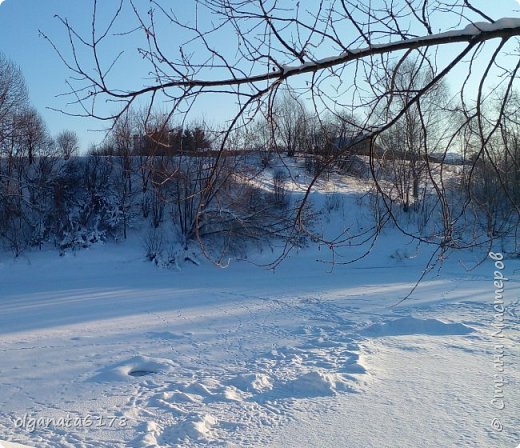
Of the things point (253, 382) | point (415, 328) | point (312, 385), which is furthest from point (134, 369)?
point (415, 328)

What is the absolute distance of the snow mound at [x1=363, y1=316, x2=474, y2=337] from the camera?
8.00 metres

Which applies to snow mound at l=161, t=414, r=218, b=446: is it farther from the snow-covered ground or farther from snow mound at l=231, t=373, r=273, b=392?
snow mound at l=231, t=373, r=273, b=392

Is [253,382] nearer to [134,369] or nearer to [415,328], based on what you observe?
[134,369]

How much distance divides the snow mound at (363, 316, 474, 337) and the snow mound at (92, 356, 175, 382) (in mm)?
3437

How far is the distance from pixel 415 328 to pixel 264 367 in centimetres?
319

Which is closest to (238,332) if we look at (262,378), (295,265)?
(262,378)

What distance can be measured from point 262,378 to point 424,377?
1.95m

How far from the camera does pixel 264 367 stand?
6.45 metres

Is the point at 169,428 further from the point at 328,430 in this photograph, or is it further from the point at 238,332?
the point at 238,332

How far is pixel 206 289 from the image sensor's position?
13320 mm

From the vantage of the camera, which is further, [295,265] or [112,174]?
[112,174]

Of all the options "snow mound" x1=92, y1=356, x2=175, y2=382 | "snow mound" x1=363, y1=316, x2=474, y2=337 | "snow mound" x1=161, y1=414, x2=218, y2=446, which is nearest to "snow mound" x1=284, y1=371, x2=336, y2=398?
"snow mound" x1=161, y1=414, x2=218, y2=446

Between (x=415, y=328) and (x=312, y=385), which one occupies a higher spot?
(x=415, y=328)

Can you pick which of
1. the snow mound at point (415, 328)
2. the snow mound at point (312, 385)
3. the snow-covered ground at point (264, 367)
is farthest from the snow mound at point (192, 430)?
the snow mound at point (415, 328)
